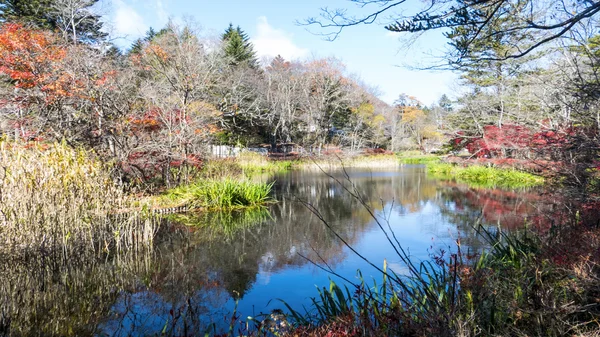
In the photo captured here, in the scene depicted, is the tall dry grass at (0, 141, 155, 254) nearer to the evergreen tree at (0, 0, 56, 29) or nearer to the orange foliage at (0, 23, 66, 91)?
the orange foliage at (0, 23, 66, 91)

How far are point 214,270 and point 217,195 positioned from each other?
3.98 metres

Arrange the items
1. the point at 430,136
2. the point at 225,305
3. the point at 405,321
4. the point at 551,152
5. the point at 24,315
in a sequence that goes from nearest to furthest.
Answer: the point at 405,321, the point at 24,315, the point at 225,305, the point at 551,152, the point at 430,136

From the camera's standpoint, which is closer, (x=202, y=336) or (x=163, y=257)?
(x=202, y=336)

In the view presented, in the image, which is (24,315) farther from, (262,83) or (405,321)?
(262,83)

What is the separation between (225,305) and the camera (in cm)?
382

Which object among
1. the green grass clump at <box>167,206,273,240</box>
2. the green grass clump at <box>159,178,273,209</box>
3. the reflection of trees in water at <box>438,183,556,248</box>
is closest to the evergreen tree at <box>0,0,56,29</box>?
the green grass clump at <box>159,178,273,209</box>

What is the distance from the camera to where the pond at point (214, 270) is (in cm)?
338

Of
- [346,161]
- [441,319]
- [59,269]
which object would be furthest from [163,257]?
[346,161]

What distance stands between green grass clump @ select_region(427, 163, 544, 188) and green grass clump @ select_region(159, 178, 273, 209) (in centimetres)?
957

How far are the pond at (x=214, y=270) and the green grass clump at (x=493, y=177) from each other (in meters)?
6.41

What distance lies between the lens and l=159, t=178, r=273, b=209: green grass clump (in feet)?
27.7

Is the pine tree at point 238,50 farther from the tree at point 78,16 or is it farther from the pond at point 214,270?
the pond at point 214,270

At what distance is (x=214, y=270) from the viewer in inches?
190

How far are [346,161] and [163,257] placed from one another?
1843cm
